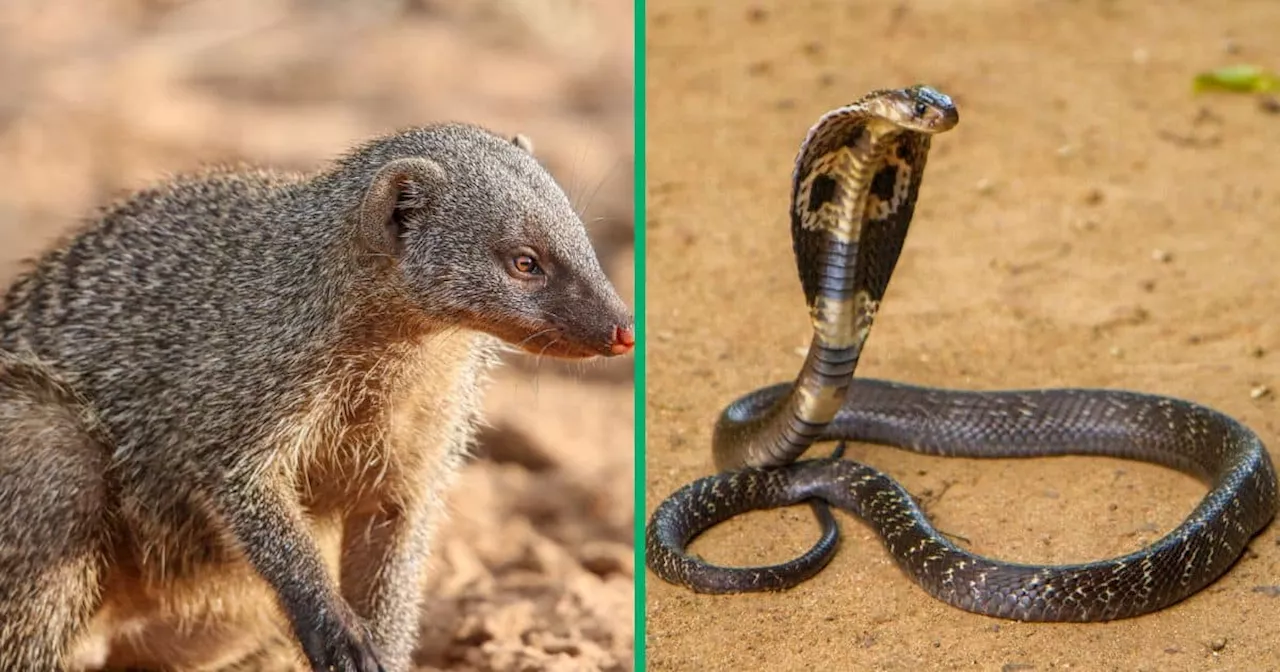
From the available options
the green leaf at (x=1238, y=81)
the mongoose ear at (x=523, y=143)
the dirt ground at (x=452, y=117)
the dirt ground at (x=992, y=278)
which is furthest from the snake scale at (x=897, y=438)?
the green leaf at (x=1238, y=81)

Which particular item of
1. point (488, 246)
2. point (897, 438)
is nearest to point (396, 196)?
point (488, 246)

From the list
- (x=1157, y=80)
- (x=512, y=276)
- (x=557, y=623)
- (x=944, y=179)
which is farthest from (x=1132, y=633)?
(x=1157, y=80)

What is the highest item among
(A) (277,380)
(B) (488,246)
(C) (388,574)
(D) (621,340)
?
(B) (488,246)

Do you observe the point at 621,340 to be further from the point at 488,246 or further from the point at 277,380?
the point at 277,380

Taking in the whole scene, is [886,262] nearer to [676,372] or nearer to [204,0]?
[676,372]

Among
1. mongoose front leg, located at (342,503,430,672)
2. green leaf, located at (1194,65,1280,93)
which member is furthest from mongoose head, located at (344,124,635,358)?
green leaf, located at (1194,65,1280,93)

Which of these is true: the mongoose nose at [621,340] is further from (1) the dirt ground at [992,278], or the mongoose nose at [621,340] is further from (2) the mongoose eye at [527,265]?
(1) the dirt ground at [992,278]

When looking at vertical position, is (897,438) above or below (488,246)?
below
